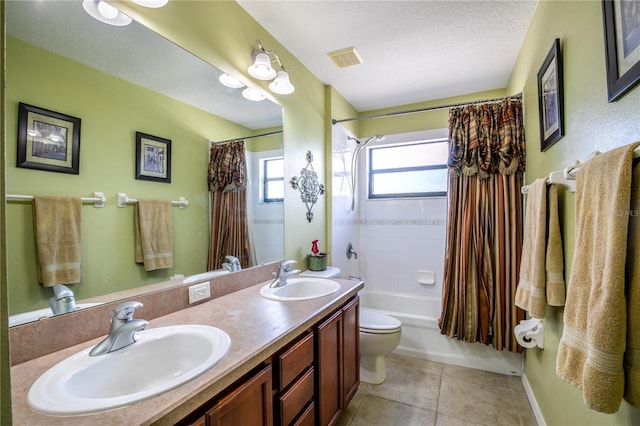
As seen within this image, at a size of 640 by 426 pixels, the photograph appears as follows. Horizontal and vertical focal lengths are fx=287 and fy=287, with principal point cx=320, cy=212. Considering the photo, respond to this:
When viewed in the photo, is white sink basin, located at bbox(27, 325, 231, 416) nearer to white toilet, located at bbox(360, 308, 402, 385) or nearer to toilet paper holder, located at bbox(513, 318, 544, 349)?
white toilet, located at bbox(360, 308, 402, 385)

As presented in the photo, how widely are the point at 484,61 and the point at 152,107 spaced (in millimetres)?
2512

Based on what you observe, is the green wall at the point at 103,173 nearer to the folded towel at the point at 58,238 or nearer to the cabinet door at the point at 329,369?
the folded towel at the point at 58,238

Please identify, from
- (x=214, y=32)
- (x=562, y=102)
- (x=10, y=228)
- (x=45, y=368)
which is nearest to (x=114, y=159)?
(x=10, y=228)

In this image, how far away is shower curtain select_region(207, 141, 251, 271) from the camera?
163 centimetres

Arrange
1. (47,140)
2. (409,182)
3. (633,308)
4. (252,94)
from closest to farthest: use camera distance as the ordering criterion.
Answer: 1. (633,308)
2. (47,140)
3. (252,94)
4. (409,182)

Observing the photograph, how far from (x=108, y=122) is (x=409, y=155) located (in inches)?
116

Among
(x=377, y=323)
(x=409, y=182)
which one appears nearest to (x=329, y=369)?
(x=377, y=323)

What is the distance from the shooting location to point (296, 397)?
121 cm

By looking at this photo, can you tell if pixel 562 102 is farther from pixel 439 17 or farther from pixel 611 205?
pixel 439 17

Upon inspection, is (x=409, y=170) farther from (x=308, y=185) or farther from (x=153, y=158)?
(x=153, y=158)

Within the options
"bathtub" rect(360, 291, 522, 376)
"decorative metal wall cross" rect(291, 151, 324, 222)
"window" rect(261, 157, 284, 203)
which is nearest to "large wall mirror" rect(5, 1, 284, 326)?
"window" rect(261, 157, 284, 203)

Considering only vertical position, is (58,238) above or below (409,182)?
below

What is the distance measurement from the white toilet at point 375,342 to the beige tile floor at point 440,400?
0.27ft

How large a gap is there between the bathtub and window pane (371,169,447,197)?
1200 millimetres
